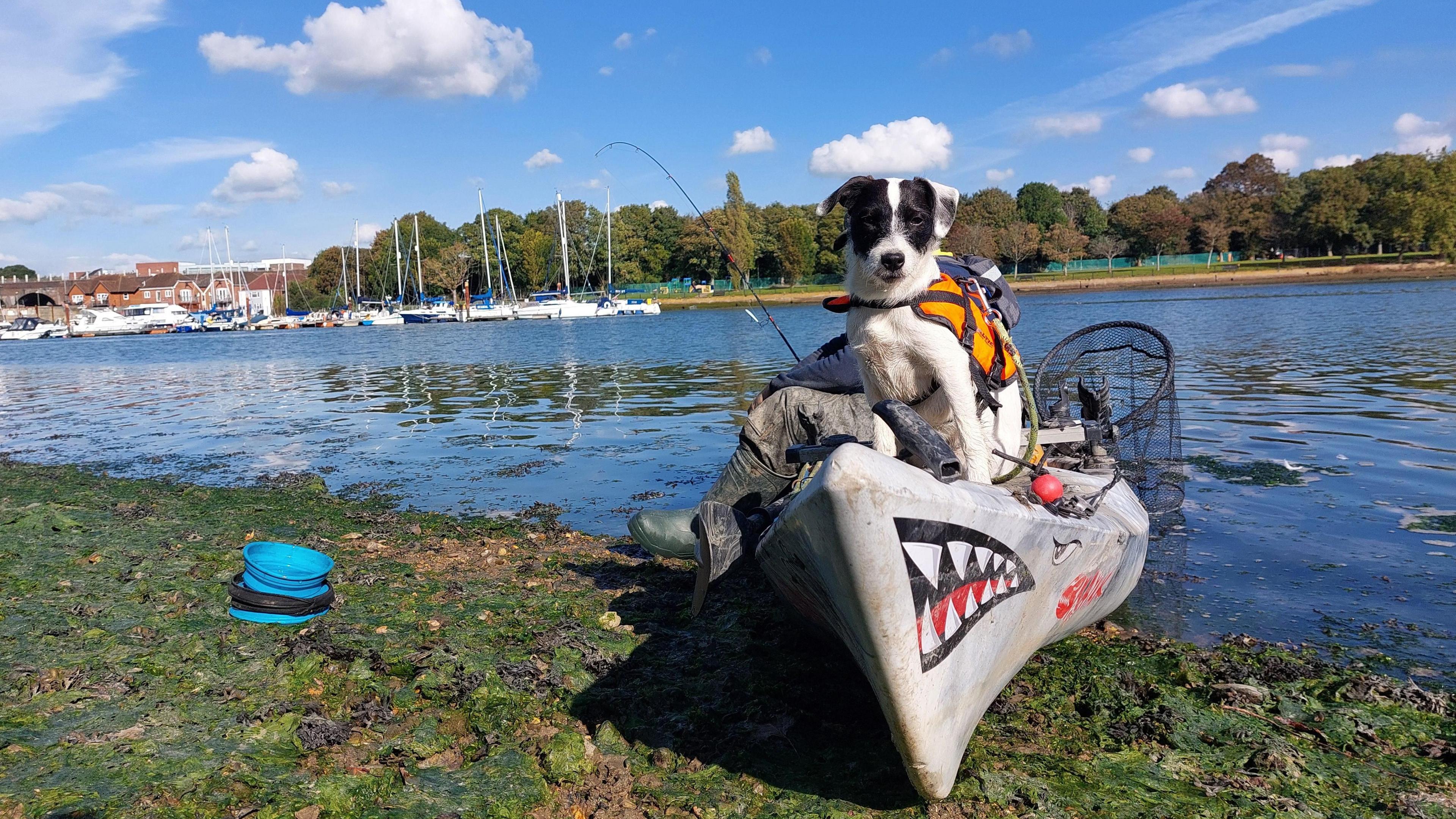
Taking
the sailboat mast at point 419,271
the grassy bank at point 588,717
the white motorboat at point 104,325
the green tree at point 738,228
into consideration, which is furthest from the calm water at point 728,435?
the white motorboat at point 104,325

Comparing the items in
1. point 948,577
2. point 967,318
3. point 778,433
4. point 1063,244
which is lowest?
point 948,577

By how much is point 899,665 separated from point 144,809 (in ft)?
9.51

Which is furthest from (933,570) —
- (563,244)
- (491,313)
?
(491,313)

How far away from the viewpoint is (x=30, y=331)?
89312 millimetres

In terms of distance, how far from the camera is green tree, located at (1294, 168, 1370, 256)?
82.9 metres

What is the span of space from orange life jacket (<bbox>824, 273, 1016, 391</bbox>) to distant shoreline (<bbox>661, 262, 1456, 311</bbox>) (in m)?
67.9

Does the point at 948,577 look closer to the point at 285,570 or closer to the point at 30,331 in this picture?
the point at 285,570

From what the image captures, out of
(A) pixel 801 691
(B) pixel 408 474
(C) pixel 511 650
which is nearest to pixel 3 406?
(B) pixel 408 474

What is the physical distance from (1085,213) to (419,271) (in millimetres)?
83741

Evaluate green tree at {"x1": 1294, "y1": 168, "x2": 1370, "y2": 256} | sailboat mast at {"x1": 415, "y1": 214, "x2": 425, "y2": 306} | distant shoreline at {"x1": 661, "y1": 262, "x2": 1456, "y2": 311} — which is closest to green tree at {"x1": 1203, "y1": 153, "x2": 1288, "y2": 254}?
green tree at {"x1": 1294, "y1": 168, "x2": 1370, "y2": 256}

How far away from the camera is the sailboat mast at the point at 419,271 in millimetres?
92750

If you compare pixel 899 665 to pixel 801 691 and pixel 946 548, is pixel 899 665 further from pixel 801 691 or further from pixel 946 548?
pixel 801 691

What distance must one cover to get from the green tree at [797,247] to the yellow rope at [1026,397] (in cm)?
9878

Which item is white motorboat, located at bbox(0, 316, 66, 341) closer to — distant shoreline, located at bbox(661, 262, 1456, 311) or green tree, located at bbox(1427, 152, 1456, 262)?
distant shoreline, located at bbox(661, 262, 1456, 311)
